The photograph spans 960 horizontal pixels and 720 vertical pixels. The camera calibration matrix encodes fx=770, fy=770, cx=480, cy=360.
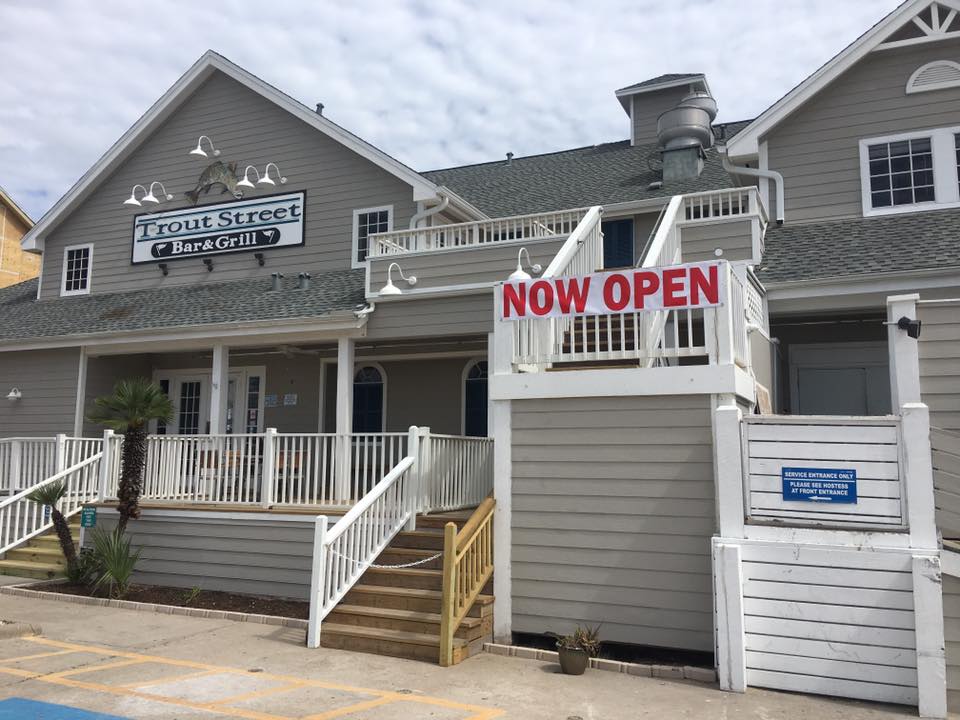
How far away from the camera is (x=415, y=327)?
478 inches

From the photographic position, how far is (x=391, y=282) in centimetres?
1212

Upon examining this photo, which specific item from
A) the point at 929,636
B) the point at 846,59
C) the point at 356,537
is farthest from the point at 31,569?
the point at 846,59

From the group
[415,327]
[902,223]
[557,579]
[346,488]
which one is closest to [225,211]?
[415,327]

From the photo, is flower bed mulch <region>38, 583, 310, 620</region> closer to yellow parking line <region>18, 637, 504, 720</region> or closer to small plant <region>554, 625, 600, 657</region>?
yellow parking line <region>18, 637, 504, 720</region>

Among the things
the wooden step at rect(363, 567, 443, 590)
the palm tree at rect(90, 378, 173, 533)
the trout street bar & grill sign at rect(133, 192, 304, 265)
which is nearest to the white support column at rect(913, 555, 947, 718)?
the wooden step at rect(363, 567, 443, 590)

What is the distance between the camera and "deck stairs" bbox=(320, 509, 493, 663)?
753 cm

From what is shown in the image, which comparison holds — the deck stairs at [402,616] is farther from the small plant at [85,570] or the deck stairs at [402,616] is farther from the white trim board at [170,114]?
the white trim board at [170,114]

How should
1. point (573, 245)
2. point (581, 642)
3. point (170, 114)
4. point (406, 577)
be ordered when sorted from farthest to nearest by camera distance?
1. point (170, 114)
2. point (573, 245)
3. point (406, 577)
4. point (581, 642)

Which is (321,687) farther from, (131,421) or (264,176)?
(264,176)

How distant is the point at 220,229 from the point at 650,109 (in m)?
10.1

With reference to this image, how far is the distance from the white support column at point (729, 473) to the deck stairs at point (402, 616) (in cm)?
262

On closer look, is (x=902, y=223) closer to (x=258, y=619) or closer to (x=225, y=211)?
(x=258, y=619)

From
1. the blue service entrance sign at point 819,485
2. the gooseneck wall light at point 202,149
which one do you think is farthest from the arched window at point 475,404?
the blue service entrance sign at point 819,485

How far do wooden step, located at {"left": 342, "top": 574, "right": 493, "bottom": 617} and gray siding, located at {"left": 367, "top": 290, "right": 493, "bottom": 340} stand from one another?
4.45 m
